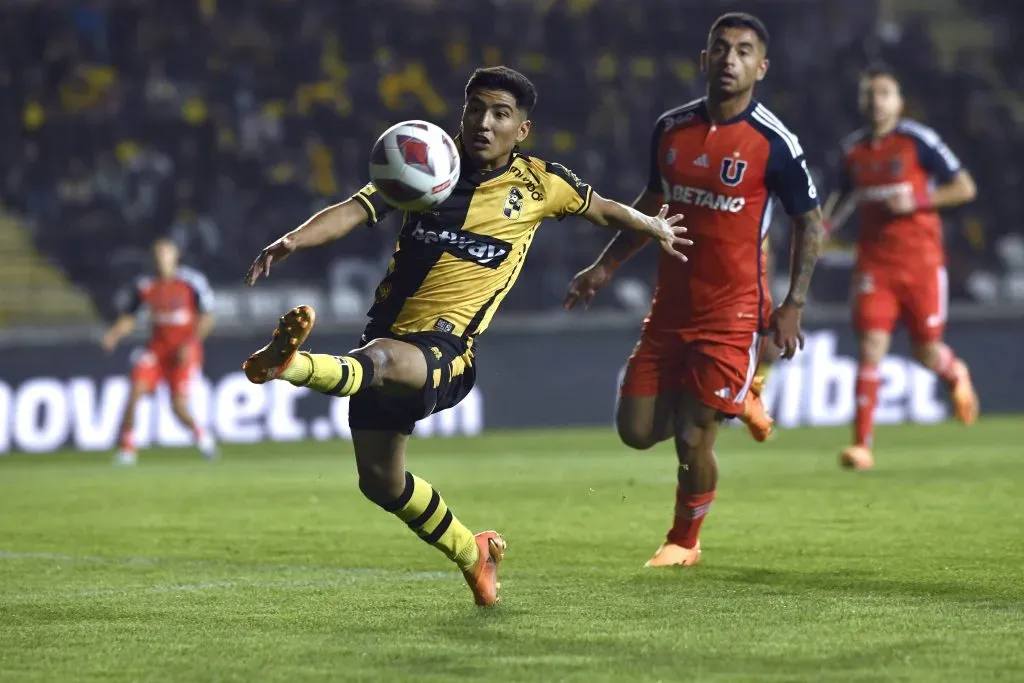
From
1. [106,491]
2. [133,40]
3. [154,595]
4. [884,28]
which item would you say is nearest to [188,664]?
[154,595]

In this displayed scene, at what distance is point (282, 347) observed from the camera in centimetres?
510

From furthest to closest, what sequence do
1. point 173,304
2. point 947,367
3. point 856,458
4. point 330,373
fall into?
point 173,304, point 947,367, point 856,458, point 330,373

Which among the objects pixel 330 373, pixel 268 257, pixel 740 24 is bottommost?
pixel 330 373

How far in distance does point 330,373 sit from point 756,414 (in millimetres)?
2978

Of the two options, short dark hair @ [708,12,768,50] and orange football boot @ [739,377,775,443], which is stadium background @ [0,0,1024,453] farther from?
short dark hair @ [708,12,768,50]

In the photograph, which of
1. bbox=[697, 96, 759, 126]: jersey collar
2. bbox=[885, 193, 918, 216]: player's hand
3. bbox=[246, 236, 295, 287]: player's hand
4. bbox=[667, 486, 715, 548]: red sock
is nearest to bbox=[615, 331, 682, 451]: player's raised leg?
bbox=[667, 486, 715, 548]: red sock

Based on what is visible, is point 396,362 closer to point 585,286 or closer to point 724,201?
point 585,286

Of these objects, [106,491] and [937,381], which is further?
[937,381]

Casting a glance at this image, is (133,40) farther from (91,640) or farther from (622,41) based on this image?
(91,640)

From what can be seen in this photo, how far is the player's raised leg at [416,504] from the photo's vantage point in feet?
19.0

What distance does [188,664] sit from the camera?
467cm

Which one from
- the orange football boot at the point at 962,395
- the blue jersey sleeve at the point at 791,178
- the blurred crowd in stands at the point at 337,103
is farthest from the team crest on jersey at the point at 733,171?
the blurred crowd in stands at the point at 337,103

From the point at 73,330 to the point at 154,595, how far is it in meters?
10.3

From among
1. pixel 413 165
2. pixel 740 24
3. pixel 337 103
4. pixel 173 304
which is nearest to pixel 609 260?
pixel 740 24
